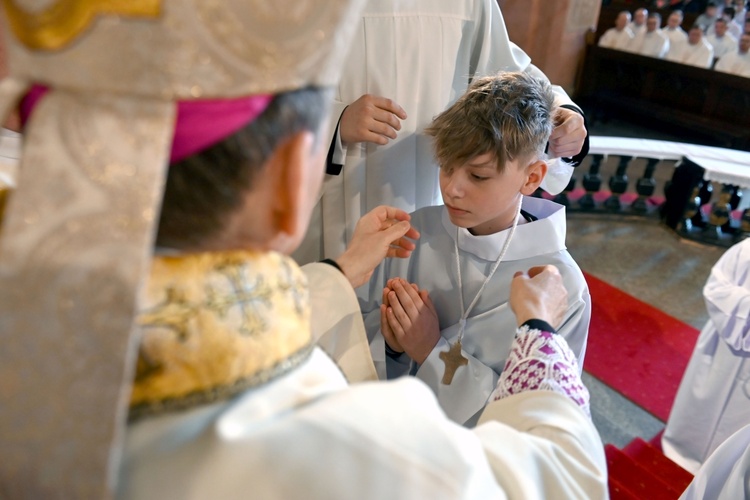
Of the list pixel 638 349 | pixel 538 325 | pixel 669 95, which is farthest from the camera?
pixel 669 95

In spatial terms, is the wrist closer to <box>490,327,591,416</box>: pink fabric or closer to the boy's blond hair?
<box>490,327,591,416</box>: pink fabric

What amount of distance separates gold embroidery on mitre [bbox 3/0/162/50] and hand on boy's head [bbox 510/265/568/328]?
101 cm

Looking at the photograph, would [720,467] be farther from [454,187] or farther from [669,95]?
[669,95]

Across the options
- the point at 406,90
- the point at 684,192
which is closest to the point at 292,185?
the point at 406,90

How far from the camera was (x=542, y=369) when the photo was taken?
110 centimetres

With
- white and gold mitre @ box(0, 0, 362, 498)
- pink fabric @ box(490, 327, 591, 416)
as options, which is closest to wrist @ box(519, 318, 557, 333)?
pink fabric @ box(490, 327, 591, 416)

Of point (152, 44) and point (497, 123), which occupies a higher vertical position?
point (152, 44)

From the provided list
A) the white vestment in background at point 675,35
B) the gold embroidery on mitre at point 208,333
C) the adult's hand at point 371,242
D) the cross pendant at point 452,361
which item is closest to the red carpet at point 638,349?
the cross pendant at point 452,361

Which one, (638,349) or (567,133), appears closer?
(567,133)

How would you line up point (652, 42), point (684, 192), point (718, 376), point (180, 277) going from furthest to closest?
point (652, 42) < point (684, 192) < point (718, 376) < point (180, 277)

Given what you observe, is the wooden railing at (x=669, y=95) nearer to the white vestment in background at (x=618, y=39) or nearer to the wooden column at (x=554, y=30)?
the wooden column at (x=554, y=30)

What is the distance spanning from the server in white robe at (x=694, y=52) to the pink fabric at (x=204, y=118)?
996 centimetres

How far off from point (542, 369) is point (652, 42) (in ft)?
33.5

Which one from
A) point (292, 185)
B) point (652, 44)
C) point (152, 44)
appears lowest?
point (652, 44)
